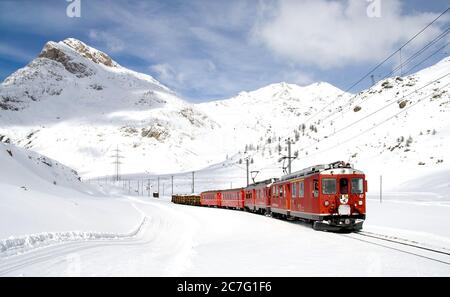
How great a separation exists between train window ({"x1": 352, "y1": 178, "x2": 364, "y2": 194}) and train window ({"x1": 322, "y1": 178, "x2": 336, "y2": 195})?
42.2 inches

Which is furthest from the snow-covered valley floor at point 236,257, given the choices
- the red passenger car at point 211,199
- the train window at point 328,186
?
the red passenger car at point 211,199

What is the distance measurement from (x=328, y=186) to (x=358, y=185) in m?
1.64

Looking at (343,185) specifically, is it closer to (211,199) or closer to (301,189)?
(301,189)

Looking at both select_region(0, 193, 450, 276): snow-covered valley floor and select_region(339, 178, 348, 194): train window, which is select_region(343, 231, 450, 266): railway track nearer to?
select_region(0, 193, 450, 276): snow-covered valley floor

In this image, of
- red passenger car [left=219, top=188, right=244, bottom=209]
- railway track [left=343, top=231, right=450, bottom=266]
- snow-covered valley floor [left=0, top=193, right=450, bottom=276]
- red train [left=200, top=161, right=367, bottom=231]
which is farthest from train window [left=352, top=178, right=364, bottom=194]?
red passenger car [left=219, top=188, right=244, bottom=209]

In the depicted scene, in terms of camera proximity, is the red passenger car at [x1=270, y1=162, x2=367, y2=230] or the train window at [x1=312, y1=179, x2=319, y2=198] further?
the train window at [x1=312, y1=179, x2=319, y2=198]

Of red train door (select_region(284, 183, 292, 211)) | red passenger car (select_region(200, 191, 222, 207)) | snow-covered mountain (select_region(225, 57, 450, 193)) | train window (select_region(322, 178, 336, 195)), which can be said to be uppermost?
snow-covered mountain (select_region(225, 57, 450, 193))

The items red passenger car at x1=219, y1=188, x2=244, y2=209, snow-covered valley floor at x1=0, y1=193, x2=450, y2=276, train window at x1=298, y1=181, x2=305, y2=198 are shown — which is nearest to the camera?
snow-covered valley floor at x1=0, y1=193, x2=450, y2=276

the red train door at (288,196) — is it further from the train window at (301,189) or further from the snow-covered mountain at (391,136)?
the snow-covered mountain at (391,136)

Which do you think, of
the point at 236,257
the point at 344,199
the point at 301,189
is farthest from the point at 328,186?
the point at 236,257

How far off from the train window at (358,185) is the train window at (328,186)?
3.52ft

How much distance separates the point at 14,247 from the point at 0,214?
3464 millimetres

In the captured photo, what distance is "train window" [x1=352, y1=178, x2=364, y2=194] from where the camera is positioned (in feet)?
72.2
